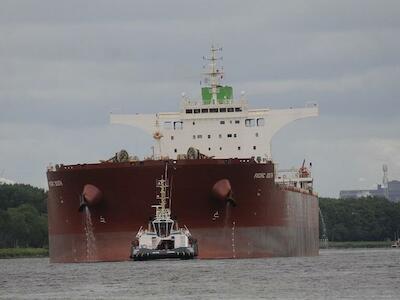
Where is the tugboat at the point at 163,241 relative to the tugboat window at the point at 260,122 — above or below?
below

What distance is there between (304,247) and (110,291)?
4223 cm

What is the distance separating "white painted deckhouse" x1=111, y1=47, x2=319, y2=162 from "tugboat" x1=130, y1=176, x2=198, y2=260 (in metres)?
12.4

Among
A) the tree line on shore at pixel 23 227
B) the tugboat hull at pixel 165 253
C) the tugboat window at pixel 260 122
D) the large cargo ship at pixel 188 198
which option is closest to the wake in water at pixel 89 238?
the large cargo ship at pixel 188 198

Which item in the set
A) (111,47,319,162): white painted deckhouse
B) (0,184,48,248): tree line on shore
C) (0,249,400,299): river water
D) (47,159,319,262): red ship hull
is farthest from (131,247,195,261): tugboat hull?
(0,184,48,248): tree line on shore

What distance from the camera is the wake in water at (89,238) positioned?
85.8 metres

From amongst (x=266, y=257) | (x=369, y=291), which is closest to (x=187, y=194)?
(x=266, y=257)

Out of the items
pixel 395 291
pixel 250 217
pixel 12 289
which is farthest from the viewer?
pixel 250 217

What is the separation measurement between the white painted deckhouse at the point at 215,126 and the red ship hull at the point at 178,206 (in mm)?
7705

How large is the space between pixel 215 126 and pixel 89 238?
13.9m

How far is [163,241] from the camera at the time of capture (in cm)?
8106

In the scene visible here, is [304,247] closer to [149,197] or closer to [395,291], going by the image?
[149,197]

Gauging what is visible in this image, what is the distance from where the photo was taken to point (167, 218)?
3223 inches

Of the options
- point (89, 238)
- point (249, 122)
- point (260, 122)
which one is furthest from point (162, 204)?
point (260, 122)

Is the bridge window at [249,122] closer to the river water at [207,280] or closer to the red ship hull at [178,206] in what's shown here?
the red ship hull at [178,206]
